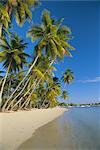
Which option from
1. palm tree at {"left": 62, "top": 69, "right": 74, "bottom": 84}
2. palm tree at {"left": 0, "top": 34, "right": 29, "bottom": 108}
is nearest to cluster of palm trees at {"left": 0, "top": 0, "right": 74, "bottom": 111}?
palm tree at {"left": 0, "top": 34, "right": 29, "bottom": 108}

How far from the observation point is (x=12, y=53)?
24172 mm

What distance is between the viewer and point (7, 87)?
107ft

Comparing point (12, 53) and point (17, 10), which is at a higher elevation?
point (17, 10)

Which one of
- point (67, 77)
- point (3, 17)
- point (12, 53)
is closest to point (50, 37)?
point (12, 53)

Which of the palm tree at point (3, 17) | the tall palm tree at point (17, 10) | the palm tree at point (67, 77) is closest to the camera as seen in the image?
the palm tree at point (3, 17)

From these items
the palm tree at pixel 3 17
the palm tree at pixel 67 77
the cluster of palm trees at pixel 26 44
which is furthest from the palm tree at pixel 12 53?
the palm tree at pixel 67 77

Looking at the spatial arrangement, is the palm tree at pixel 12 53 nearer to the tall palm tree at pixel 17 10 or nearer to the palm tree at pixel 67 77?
the tall palm tree at pixel 17 10

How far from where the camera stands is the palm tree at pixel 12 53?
77.9 ft

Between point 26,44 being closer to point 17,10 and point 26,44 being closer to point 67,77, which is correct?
point 17,10

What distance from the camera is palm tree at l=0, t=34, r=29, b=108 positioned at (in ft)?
77.9

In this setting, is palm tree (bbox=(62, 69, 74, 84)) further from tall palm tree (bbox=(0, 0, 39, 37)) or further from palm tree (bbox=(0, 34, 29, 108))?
tall palm tree (bbox=(0, 0, 39, 37))

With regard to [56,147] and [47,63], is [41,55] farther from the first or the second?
[56,147]

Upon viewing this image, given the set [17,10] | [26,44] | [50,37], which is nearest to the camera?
[17,10]

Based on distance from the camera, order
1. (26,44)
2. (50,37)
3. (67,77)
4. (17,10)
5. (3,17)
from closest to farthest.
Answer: (3,17)
(17,10)
(50,37)
(26,44)
(67,77)
